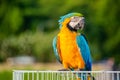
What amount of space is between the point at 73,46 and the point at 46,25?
666cm

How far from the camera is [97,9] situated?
32.3ft

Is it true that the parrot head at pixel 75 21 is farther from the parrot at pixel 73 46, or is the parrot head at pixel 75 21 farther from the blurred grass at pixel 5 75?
the blurred grass at pixel 5 75

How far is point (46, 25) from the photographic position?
12242 millimetres

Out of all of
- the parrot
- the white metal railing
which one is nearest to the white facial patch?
the parrot

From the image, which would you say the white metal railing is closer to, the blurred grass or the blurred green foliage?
the blurred grass

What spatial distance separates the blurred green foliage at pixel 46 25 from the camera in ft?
31.8

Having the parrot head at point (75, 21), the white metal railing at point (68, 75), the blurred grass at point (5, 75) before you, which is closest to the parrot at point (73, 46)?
the parrot head at point (75, 21)

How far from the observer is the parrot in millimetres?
5570

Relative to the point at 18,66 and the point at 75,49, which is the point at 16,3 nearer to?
the point at 18,66

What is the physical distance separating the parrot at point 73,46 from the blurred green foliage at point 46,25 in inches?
155

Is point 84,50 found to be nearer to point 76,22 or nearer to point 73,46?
point 73,46

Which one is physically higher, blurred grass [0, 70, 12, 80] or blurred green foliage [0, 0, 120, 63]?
blurred green foliage [0, 0, 120, 63]

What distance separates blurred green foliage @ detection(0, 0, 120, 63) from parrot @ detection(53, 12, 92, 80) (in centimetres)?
393

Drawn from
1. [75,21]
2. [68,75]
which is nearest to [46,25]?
[75,21]
